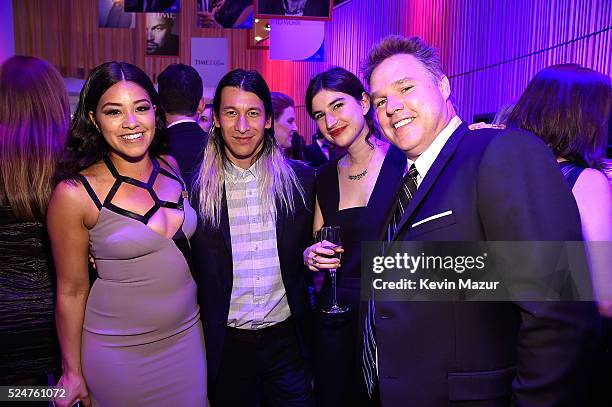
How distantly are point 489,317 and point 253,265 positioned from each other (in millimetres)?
1217

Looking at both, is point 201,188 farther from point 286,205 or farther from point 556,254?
point 556,254

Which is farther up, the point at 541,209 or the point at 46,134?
the point at 46,134

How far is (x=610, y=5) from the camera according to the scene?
3824mm

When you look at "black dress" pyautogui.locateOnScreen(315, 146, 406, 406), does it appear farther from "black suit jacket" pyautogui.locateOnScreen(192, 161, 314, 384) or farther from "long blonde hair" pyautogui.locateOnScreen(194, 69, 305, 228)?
"long blonde hair" pyautogui.locateOnScreen(194, 69, 305, 228)

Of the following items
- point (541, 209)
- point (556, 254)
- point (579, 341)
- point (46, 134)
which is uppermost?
point (46, 134)

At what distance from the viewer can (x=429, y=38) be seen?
645cm

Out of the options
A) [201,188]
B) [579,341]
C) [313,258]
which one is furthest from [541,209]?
[201,188]

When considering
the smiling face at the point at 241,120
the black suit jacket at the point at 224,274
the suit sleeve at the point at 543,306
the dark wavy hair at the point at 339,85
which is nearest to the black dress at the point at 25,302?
the black suit jacket at the point at 224,274

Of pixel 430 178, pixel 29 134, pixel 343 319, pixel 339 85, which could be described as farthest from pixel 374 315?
pixel 29 134

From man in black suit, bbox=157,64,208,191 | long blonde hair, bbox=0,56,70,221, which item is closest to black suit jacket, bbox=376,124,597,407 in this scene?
long blonde hair, bbox=0,56,70,221

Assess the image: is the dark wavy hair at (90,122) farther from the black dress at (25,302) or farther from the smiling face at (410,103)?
the smiling face at (410,103)

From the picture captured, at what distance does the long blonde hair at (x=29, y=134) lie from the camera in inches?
79.3

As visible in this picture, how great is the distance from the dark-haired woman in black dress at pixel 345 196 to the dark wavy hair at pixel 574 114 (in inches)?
25.7

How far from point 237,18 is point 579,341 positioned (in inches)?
278
